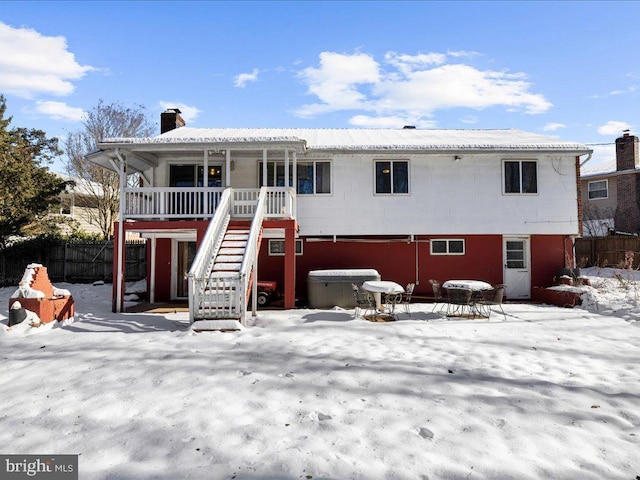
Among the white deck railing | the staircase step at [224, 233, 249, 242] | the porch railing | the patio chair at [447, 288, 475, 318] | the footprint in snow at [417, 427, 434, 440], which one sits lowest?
the footprint in snow at [417, 427, 434, 440]

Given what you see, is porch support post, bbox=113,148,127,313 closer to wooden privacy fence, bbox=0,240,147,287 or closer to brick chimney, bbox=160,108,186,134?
brick chimney, bbox=160,108,186,134

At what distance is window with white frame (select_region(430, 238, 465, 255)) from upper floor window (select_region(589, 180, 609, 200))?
67.0ft

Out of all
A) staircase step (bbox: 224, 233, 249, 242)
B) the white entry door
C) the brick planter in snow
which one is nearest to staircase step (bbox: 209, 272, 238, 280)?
staircase step (bbox: 224, 233, 249, 242)

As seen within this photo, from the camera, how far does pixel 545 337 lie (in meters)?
7.04

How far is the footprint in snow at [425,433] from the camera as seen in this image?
3355 millimetres

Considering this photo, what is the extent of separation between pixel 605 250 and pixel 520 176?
398 inches

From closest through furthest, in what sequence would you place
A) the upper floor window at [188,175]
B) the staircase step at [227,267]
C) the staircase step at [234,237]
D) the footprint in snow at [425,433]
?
the footprint in snow at [425,433], the staircase step at [227,267], the staircase step at [234,237], the upper floor window at [188,175]

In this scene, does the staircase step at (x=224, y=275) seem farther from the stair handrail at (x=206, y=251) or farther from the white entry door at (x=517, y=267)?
the white entry door at (x=517, y=267)

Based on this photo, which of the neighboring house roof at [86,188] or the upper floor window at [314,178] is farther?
the neighboring house roof at [86,188]

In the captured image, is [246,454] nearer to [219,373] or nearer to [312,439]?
[312,439]

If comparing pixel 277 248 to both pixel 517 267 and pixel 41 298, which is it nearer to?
pixel 41 298

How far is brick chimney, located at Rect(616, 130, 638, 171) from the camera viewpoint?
24.6 meters

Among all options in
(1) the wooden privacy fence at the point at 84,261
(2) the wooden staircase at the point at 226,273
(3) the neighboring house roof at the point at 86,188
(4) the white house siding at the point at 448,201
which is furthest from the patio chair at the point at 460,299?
(3) the neighboring house roof at the point at 86,188

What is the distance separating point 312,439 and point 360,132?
14143 mm
